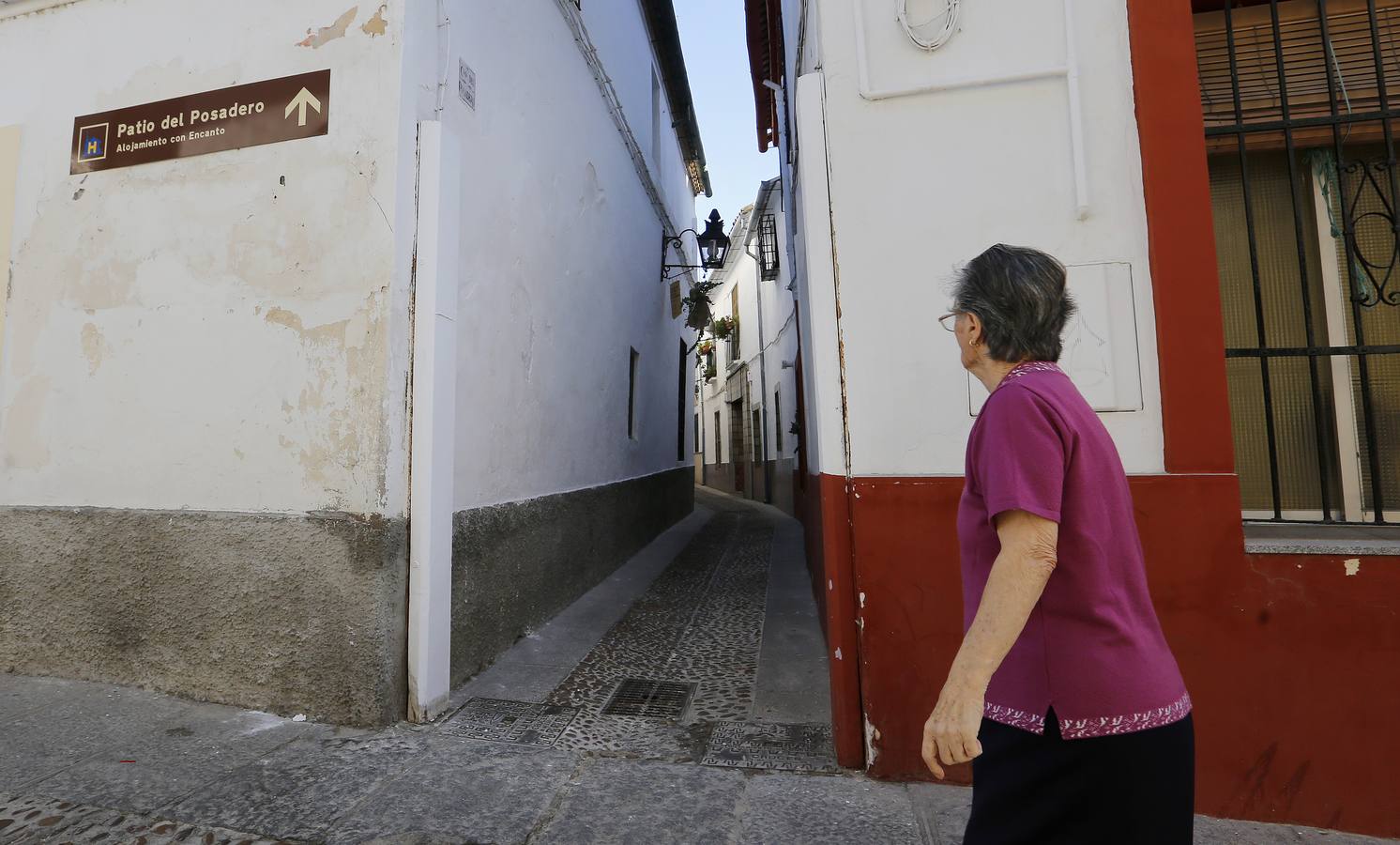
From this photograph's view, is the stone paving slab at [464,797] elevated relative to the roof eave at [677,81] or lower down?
lower down

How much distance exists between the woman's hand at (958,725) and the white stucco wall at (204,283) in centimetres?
265

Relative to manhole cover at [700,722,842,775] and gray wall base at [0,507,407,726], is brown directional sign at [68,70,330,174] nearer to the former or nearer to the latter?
gray wall base at [0,507,407,726]

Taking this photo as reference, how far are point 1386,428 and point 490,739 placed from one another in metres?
4.14

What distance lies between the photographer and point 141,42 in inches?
145

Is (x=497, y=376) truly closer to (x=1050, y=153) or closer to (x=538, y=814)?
(x=538, y=814)

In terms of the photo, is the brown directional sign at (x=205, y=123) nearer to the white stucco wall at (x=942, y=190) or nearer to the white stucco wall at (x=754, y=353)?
the white stucco wall at (x=942, y=190)

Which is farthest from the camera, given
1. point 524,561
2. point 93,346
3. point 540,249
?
point 540,249

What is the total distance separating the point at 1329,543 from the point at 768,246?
1134cm

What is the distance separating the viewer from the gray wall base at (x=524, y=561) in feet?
12.0

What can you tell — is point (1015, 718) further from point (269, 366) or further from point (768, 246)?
point (768, 246)

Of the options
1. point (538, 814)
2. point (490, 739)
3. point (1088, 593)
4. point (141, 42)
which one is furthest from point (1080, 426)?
point (141, 42)

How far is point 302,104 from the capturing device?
3.36 m

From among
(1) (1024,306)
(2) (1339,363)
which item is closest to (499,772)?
(1) (1024,306)

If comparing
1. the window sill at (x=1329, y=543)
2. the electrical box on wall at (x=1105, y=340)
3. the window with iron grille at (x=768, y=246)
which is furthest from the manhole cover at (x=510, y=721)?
the window with iron grille at (x=768, y=246)
